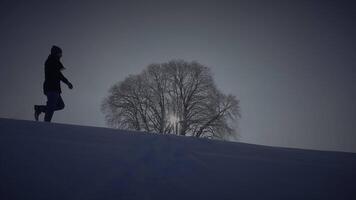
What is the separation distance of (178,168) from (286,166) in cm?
200

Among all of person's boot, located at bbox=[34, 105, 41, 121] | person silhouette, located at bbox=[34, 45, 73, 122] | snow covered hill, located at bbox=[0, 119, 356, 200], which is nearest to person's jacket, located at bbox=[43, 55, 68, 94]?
person silhouette, located at bbox=[34, 45, 73, 122]

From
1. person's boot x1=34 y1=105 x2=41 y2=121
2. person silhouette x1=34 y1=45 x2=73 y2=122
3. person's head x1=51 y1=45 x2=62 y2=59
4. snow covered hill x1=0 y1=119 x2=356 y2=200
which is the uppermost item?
person's head x1=51 y1=45 x2=62 y2=59

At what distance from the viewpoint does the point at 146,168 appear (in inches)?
152

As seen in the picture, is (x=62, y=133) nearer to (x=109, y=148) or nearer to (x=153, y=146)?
(x=109, y=148)

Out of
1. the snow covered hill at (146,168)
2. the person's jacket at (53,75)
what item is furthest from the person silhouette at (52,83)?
the snow covered hill at (146,168)

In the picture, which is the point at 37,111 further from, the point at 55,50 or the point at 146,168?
the point at 146,168

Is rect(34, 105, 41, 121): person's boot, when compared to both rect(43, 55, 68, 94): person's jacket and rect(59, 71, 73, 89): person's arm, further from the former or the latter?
rect(59, 71, 73, 89): person's arm

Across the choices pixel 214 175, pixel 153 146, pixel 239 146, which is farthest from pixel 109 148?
pixel 239 146

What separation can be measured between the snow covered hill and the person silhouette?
2169 millimetres

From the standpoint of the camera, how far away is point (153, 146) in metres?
4.52

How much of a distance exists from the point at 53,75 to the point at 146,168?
4.38 meters

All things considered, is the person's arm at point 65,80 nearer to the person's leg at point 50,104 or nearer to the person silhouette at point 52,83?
the person silhouette at point 52,83

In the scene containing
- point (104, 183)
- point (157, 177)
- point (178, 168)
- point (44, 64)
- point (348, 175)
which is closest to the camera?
point (104, 183)

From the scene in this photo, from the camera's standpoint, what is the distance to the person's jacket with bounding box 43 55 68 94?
275 inches
